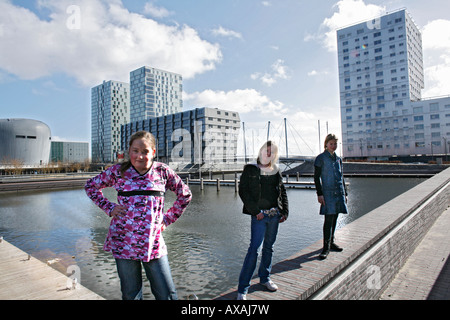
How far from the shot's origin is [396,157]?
6625 centimetres

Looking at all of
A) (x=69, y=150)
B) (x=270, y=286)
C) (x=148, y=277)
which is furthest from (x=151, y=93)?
(x=148, y=277)

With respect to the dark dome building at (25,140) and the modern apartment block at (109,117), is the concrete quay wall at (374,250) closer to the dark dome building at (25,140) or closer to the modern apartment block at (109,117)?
the dark dome building at (25,140)

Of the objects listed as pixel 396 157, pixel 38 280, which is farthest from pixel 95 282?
pixel 396 157

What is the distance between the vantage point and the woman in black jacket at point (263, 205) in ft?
9.46

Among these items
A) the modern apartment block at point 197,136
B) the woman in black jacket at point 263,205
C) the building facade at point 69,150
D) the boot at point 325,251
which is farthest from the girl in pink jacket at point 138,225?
the building facade at point 69,150

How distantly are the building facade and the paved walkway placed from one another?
16206 centimetres

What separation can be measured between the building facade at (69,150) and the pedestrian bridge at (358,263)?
162 meters

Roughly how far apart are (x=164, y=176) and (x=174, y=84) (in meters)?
133

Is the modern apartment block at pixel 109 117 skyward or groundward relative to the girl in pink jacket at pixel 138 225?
skyward

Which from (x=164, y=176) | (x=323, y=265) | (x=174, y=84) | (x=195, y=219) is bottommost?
(x=195, y=219)

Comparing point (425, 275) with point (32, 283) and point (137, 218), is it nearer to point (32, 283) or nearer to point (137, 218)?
point (137, 218)

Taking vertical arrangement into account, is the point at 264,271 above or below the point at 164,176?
below
